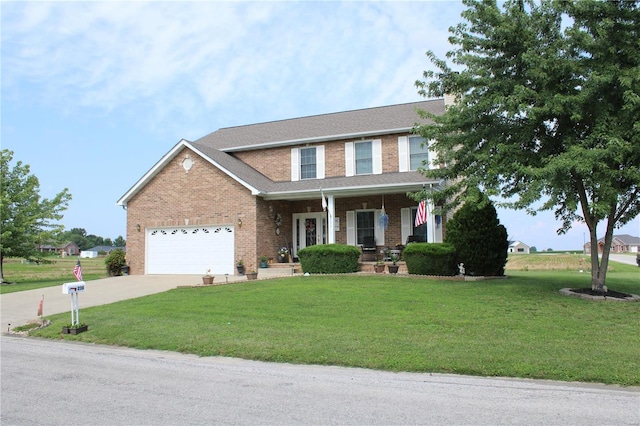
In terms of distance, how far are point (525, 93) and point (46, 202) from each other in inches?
954

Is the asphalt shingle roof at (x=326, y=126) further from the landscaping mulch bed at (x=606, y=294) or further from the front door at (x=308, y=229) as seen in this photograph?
the landscaping mulch bed at (x=606, y=294)

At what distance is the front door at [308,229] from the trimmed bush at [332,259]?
12.7 ft

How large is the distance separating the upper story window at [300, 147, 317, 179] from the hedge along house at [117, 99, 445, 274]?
46 millimetres

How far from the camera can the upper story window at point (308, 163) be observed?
2244cm

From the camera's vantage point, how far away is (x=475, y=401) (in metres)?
5.43

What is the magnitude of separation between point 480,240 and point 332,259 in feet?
16.8

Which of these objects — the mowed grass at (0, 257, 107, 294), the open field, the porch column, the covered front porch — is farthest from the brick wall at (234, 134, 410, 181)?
the open field

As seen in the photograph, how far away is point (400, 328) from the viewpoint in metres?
9.01

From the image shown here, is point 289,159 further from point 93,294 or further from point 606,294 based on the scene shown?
point 606,294

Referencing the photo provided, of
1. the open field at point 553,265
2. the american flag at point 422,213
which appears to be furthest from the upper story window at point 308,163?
the open field at point 553,265

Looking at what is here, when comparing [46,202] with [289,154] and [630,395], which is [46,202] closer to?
[289,154]

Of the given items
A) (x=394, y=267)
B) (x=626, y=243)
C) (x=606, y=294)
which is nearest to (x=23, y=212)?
(x=394, y=267)

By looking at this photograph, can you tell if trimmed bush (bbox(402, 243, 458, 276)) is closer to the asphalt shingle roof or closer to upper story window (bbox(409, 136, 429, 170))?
upper story window (bbox(409, 136, 429, 170))

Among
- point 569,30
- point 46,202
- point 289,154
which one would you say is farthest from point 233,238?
point 569,30
